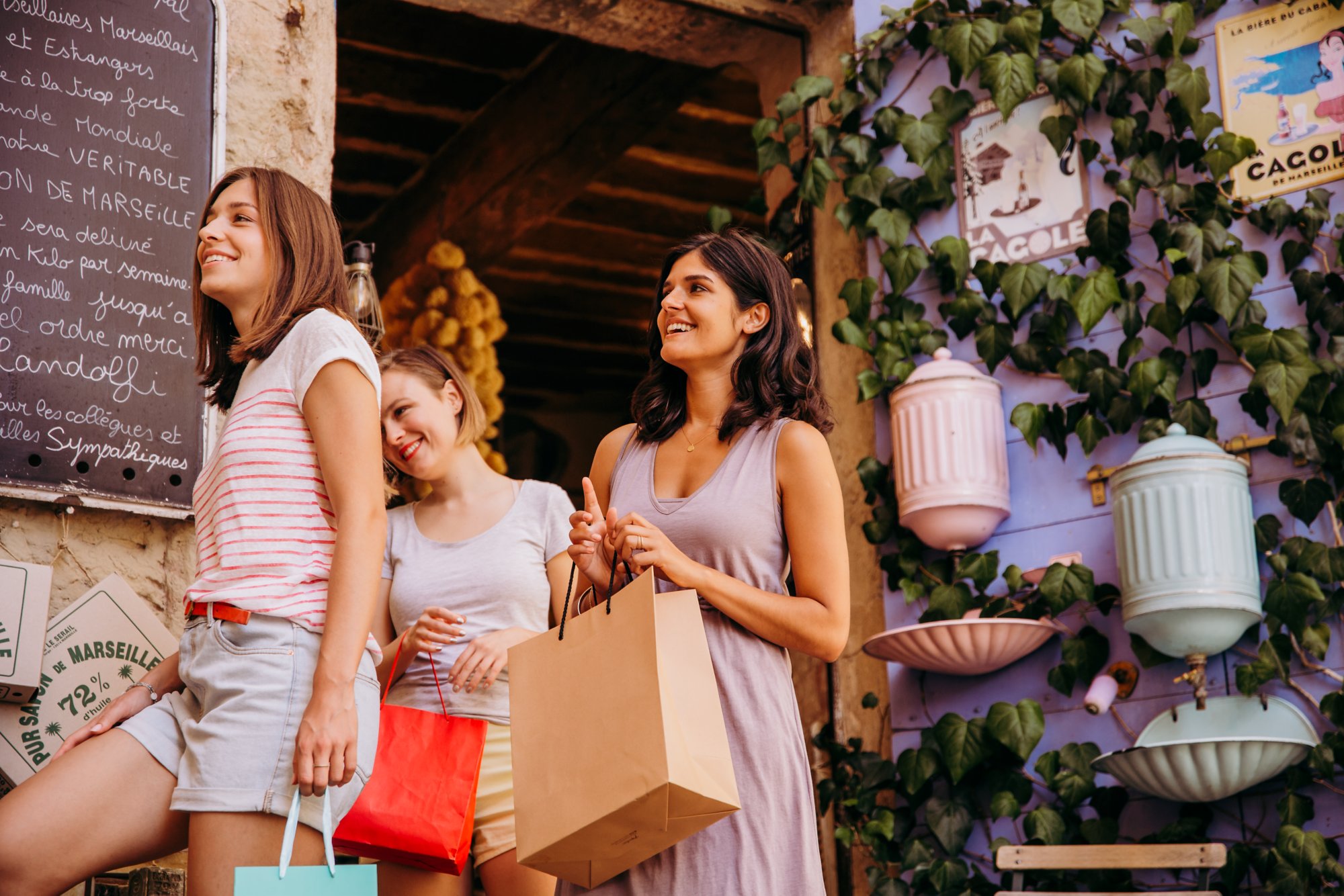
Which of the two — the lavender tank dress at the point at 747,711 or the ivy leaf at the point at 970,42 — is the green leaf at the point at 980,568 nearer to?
the ivy leaf at the point at 970,42

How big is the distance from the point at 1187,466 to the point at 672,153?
10.8ft

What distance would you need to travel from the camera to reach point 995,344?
3.70 meters

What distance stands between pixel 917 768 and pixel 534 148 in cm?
283

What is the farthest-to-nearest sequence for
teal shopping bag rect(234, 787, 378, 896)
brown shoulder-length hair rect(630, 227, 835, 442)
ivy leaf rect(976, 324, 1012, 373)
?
ivy leaf rect(976, 324, 1012, 373)
brown shoulder-length hair rect(630, 227, 835, 442)
teal shopping bag rect(234, 787, 378, 896)

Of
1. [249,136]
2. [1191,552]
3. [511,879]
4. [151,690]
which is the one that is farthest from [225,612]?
[1191,552]

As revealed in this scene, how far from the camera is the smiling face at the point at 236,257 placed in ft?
6.52

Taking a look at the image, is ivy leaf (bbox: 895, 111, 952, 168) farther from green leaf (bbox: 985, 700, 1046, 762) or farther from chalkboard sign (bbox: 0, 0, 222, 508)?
chalkboard sign (bbox: 0, 0, 222, 508)

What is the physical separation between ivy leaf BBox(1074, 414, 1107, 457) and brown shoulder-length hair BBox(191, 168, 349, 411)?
80.5 inches

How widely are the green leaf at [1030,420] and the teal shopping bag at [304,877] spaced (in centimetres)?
227

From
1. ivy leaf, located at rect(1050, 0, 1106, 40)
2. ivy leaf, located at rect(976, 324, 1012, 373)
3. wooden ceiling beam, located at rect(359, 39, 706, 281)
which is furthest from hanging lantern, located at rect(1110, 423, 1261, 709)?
wooden ceiling beam, located at rect(359, 39, 706, 281)

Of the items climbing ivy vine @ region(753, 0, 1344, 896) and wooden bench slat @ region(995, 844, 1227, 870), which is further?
climbing ivy vine @ region(753, 0, 1344, 896)

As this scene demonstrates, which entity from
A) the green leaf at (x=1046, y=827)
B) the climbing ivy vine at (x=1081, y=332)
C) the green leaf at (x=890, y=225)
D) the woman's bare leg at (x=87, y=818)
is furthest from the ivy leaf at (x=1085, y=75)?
the woman's bare leg at (x=87, y=818)

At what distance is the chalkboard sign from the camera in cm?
296

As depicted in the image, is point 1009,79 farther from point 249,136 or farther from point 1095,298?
point 249,136
